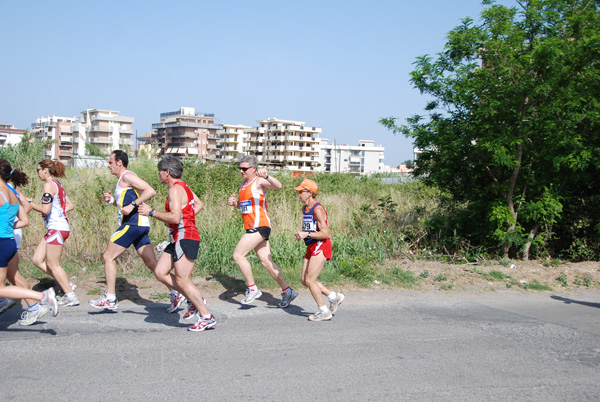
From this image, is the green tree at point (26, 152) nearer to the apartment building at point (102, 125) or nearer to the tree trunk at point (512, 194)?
the tree trunk at point (512, 194)

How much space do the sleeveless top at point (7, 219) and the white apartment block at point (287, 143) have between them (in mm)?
137066

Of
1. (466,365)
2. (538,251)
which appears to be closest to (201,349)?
(466,365)

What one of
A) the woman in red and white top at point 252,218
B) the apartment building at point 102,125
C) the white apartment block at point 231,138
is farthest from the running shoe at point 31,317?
the white apartment block at point 231,138

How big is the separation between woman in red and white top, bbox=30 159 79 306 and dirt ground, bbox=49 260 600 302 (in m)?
0.51

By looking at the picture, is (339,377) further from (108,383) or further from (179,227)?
(179,227)

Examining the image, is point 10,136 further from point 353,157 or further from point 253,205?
point 353,157

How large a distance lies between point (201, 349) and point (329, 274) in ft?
13.2

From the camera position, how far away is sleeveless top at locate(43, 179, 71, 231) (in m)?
6.89

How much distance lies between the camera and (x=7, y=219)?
5742 millimetres

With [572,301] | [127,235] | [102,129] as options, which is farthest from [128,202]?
[102,129]

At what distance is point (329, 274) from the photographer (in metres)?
8.98

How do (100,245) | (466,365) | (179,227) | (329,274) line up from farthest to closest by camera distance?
1. (100,245)
2. (329,274)
3. (179,227)
4. (466,365)

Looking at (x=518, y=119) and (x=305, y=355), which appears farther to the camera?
(x=518, y=119)

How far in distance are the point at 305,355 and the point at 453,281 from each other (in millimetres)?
4816
